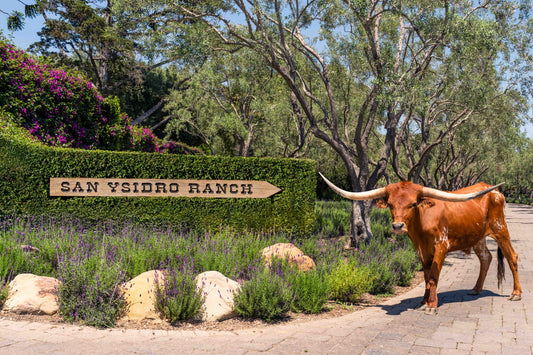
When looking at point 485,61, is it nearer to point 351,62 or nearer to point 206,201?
point 351,62

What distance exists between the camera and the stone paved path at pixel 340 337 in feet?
15.6

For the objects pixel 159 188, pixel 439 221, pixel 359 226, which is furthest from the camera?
pixel 359 226

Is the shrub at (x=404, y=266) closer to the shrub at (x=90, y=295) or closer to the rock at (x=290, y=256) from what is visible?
the rock at (x=290, y=256)

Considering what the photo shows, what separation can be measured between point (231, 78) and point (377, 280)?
17912 mm

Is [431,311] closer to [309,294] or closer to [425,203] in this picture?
[425,203]

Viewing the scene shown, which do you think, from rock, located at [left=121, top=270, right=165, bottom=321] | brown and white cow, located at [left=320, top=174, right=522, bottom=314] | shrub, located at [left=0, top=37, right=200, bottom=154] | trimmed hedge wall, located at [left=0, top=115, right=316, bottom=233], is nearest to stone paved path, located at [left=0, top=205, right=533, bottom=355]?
rock, located at [left=121, top=270, right=165, bottom=321]

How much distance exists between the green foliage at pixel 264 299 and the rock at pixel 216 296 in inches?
5.3

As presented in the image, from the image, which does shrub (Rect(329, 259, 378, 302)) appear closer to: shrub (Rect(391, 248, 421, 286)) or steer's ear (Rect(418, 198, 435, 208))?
shrub (Rect(391, 248, 421, 286))

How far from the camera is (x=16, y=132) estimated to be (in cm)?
1105

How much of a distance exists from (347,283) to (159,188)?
630 cm

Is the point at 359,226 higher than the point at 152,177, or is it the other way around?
the point at 152,177

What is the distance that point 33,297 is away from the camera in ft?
19.5

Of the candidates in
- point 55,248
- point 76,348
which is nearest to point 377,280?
point 76,348

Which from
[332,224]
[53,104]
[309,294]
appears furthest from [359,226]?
[53,104]
